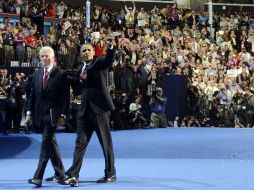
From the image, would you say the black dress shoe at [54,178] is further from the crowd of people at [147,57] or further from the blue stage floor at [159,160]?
the crowd of people at [147,57]

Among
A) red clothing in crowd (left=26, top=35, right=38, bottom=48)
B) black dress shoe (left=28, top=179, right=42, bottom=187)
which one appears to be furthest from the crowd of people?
black dress shoe (left=28, top=179, right=42, bottom=187)

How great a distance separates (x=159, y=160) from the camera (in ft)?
37.2

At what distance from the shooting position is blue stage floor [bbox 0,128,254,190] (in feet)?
27.5

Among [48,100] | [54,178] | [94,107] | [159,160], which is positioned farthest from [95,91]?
[159,160]

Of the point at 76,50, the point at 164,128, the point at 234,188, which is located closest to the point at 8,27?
the point at 76,50

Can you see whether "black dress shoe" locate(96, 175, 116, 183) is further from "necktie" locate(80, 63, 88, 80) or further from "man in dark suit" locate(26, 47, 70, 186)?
"necktie" locate(80, 63, 88, 80)

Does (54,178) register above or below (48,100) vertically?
below

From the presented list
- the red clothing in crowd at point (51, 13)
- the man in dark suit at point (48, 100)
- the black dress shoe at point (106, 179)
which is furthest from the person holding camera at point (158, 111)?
the man in dark suit at point (48, 100)

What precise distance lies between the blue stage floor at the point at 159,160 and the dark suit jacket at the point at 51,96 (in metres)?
1.04

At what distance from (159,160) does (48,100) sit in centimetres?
370

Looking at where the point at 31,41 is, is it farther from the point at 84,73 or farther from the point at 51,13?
the point at 84,73

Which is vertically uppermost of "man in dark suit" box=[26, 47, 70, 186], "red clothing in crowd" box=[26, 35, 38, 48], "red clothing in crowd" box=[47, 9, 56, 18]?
"red clothing in crowd" box=[47, 9, 56, 18]

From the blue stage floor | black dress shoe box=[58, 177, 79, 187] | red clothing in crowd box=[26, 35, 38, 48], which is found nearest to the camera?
black dress shoe box=[58, 177, 79, 187]

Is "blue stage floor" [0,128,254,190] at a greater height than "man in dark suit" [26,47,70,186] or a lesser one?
lesser
